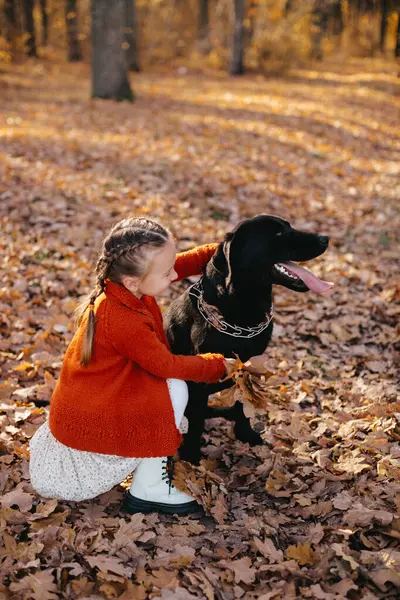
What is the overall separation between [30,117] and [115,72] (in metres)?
2.82

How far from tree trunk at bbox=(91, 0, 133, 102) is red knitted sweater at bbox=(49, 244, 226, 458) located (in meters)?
12.3

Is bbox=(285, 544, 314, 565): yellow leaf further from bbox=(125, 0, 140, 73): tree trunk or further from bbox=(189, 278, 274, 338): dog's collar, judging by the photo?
bbox=(125, 0, 140, 73): tree trunk

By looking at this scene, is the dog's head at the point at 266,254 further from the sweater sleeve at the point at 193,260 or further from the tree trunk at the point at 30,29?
the tree trunk at the point at 30,29

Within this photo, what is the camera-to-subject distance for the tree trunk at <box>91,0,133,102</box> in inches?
520

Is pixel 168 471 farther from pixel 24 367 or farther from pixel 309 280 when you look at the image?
pixel 24 367

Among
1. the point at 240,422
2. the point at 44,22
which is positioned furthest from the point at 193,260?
the point at 44,22

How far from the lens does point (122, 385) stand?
2971 mm

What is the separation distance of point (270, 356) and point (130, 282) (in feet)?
7.98

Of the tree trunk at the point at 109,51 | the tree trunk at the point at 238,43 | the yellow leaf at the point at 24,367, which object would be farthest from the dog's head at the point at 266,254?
the tree trunk at the point at 238,43

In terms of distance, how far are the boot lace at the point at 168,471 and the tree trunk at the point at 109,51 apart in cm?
1266

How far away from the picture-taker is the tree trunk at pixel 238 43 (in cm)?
2038

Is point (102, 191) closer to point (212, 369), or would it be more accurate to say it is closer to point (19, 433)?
point (19, 433)

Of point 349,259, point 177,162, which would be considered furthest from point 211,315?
point 177,162

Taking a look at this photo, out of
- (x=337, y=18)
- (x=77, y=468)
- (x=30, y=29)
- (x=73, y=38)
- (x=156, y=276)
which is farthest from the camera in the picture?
(x=337, y=18)
